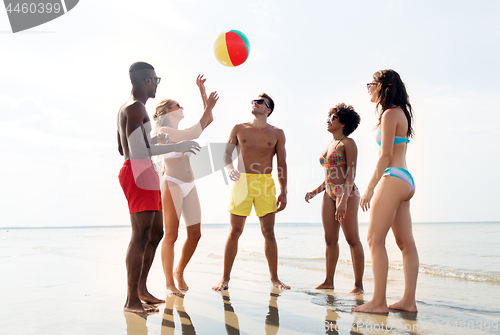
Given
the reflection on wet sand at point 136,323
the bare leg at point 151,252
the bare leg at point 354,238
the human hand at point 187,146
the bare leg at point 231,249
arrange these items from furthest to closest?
1. the bare leg at point 231,249
2. the bare leg at point 354,238
3. the bare leg at point 151,252
4. the human hand at point 187,146
5. the reflection on wet sand at point 136,323

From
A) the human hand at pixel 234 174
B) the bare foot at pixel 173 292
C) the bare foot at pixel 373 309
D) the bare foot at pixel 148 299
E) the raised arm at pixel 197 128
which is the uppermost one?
the raised arm at pixel 197 128

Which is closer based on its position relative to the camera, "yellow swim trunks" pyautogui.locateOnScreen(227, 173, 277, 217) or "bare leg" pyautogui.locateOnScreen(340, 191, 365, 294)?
"bare leg" pyautogui.locateOnScreen(340, 191, 365, 294)

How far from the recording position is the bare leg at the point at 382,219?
3330 millimetres

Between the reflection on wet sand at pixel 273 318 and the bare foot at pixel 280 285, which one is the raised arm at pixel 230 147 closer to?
the bare foot at pixel 280 285

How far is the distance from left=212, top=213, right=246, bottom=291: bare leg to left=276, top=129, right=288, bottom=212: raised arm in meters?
0.61

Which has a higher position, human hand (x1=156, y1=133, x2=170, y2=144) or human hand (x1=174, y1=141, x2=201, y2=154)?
human hand (x1=156, y1=133, x2=170, y2=144)

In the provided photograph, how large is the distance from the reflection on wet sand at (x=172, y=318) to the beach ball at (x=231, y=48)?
3224 mm

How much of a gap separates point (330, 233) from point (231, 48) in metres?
2.90

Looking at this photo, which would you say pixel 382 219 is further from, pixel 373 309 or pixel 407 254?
pixel 373 309

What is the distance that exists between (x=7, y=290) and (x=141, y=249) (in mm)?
2824

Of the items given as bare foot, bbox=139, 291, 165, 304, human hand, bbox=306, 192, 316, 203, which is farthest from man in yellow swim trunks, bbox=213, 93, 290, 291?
bare foot, bbox=139, 291, 165, 304

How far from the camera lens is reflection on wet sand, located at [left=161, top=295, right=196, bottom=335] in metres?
2.85

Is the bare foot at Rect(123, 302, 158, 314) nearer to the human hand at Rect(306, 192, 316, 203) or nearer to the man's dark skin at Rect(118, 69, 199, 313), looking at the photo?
the man's dark skin at Rect(118, 69, 199, 313)

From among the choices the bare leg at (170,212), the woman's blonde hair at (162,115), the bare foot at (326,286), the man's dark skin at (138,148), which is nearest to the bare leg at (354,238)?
the bare foot at (326,286)
